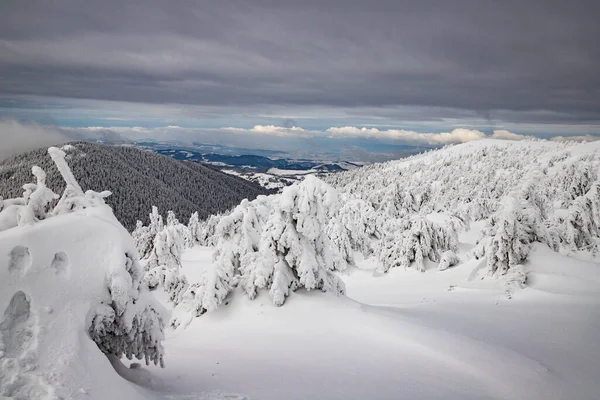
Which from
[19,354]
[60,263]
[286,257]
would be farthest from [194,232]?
[19,354]

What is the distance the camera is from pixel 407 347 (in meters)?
10.5

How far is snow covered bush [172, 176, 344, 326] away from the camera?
14547mm

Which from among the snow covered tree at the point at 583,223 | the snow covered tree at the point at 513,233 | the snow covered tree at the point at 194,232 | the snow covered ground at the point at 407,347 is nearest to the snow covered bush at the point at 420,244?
the snow covered tree at the point at 583,223

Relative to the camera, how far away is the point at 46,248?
606 cm

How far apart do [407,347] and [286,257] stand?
587 centimetres

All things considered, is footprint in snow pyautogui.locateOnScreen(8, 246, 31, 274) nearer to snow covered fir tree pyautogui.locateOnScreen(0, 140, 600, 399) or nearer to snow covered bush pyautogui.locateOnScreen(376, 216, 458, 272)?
snow covered fir tree pyautogui.locateOnScreen(0, 140, 600, 399)

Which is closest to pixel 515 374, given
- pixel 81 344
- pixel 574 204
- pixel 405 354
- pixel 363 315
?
pixel 405 354

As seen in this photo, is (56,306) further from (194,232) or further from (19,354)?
(194,232)

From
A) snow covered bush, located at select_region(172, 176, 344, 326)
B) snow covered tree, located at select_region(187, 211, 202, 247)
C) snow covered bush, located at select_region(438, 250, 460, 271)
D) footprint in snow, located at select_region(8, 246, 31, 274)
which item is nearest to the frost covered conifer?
footprint in snow, located at select_region(8, 246, 31, 274)

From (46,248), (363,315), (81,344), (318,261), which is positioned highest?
(46,248)

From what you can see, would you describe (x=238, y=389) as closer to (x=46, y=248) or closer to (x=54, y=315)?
(x=54, y=315)

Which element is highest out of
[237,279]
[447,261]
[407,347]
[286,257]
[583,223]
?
[583,223]

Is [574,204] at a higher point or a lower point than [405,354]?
higher

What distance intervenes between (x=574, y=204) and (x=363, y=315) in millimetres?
19207
